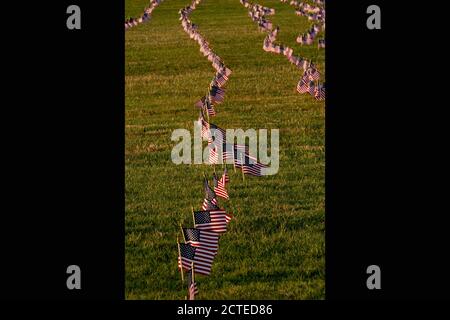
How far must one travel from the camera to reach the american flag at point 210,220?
1015 cm

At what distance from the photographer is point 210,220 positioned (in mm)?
10406

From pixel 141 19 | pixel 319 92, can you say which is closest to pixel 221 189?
pixel 319 92

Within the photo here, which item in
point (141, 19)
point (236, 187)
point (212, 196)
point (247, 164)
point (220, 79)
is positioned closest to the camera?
point (212, 196)

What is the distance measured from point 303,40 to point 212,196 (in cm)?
2338

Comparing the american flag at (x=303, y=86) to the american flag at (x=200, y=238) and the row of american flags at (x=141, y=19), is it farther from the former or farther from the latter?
the row of american flags at (x=141, y=19)

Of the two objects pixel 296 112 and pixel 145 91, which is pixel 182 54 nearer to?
pixel 145 91

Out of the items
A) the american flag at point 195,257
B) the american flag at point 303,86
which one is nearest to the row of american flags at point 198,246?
the american flag at point 195,257

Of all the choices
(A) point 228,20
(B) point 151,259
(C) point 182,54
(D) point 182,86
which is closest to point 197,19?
(A) point 228,20

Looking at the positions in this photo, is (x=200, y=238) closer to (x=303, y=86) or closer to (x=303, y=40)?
(x=303, y=86)

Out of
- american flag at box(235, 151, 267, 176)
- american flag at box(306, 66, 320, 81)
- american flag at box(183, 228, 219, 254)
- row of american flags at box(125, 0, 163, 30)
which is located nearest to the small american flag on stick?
american flag at box(183, 228, 219, 254)

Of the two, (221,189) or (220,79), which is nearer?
(221,189)

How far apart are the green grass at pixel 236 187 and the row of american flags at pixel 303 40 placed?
1.24 feet

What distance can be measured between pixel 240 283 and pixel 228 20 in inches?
1275

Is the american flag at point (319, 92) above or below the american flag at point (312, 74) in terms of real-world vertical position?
below
